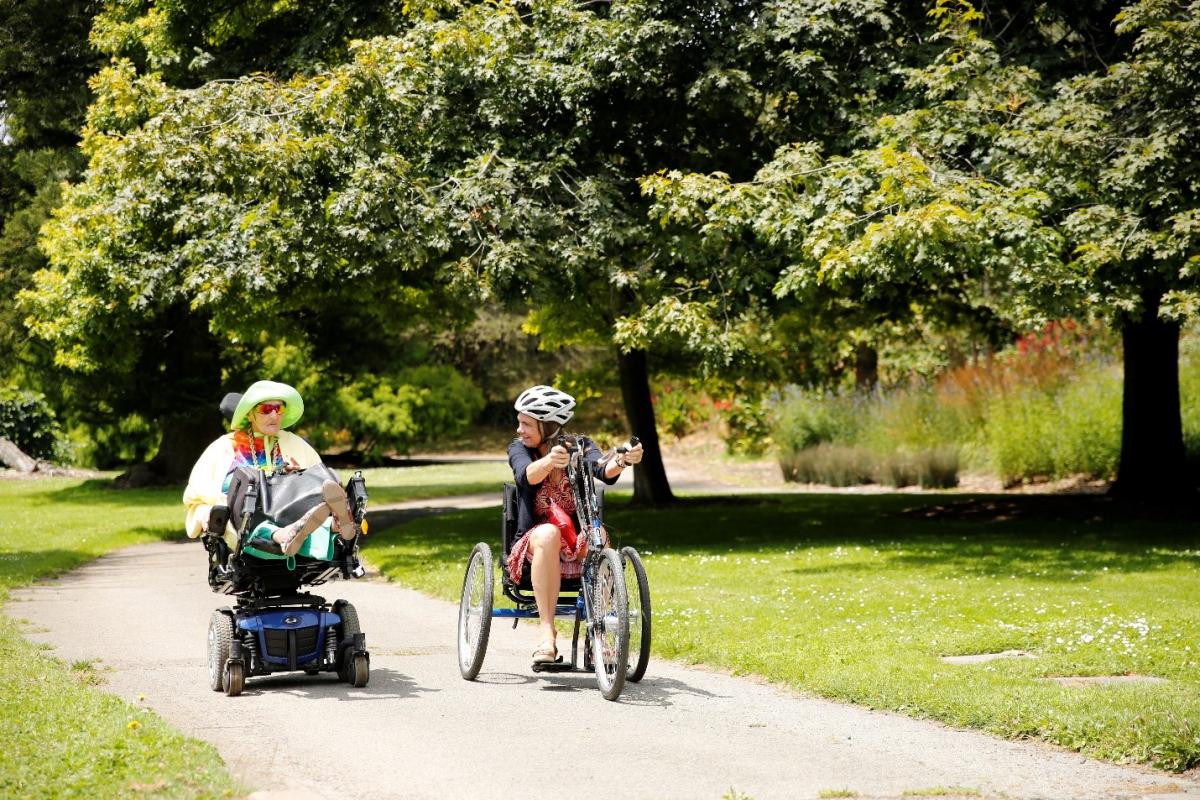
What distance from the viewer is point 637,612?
736 cm

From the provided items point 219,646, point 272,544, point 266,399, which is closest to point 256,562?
point 272,544

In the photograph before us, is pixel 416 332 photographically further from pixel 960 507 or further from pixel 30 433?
pixel 960 507

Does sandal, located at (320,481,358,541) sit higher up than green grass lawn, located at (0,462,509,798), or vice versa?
sandal, located at (320,481,358,541)

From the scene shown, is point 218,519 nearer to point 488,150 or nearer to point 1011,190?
point 1011,190

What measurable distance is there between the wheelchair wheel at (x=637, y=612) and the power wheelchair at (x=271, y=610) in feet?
4.95

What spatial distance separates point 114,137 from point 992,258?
11.0 m

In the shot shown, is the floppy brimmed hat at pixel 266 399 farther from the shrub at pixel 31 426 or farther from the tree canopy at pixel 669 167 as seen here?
the shrub at pixel 31 426

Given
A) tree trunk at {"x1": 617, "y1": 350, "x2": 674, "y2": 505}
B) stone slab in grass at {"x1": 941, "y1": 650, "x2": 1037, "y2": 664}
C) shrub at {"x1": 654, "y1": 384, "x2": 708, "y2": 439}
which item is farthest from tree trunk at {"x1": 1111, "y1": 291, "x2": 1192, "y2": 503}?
shrub at {"x1": 654, "y1": 384, "x2": 708, "y2": 439}

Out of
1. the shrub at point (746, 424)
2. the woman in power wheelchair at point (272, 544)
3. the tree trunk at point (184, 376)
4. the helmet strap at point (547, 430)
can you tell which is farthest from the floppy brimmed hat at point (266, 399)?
the shrub at point (746, 424)

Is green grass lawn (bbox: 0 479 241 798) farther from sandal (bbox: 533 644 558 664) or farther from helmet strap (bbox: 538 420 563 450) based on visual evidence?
helmet strap (bbox: 538 420 563 450)

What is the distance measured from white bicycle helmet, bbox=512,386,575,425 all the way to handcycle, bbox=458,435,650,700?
156mm

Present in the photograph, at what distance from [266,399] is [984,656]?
470 cm

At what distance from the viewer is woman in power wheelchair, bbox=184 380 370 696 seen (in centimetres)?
744

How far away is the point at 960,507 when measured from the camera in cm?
2045
